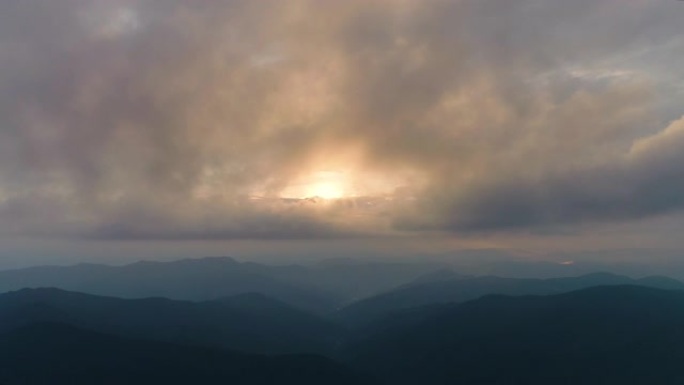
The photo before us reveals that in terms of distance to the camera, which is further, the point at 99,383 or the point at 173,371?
the point at 173,371

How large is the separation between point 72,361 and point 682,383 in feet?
783

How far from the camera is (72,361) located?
625ft

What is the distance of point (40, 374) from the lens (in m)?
182

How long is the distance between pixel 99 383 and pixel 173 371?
28197mm

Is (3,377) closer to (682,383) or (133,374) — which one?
(133,374)

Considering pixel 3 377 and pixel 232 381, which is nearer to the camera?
pixel 3 377

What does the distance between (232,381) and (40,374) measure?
226 feet

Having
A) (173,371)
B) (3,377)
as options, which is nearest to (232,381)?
(173,371)

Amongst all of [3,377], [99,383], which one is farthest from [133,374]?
[3,377]

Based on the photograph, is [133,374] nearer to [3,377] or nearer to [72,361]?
[72,361]

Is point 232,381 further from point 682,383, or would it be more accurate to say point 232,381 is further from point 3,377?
point 682,383

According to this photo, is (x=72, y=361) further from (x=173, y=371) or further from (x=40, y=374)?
(x=173, y=371)

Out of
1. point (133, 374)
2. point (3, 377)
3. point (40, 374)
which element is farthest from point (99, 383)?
point (3, 377)

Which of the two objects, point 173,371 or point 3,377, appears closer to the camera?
point 3,377
